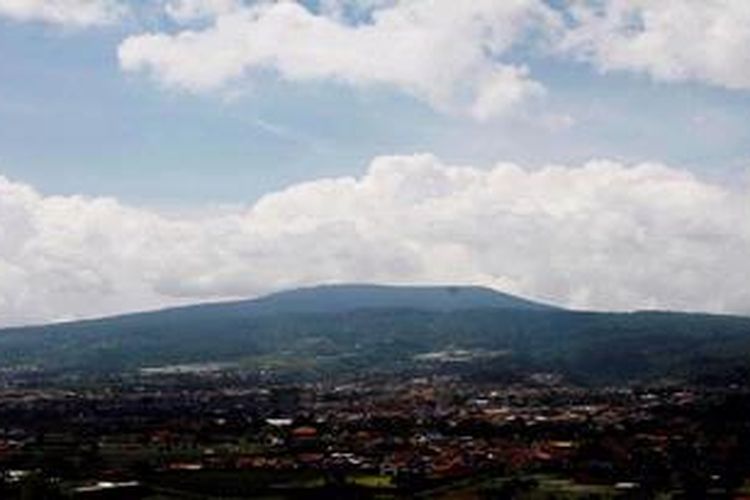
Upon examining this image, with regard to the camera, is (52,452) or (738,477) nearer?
(738,477)

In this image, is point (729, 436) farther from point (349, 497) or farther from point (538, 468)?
point (349, 497)

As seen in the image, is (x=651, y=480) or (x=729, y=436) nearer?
(x=651, y=480)

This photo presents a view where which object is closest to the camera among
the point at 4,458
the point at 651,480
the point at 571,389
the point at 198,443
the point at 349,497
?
the point at 349,497

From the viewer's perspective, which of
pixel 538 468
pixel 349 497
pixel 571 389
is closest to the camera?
pixel 349 497

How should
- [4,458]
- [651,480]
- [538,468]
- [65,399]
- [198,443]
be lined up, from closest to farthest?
[651,480]
[538,468]
[4,458]
[198,443]
[65,399]

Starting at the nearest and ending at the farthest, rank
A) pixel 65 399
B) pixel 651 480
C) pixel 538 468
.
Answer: pixel 651 480 < pixel 538 468 < pixel 65 399

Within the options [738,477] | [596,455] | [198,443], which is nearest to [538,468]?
[596,455]

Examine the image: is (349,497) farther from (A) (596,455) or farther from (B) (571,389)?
(B) (571,389)

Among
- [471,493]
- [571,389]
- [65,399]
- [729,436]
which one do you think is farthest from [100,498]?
[571,389]
